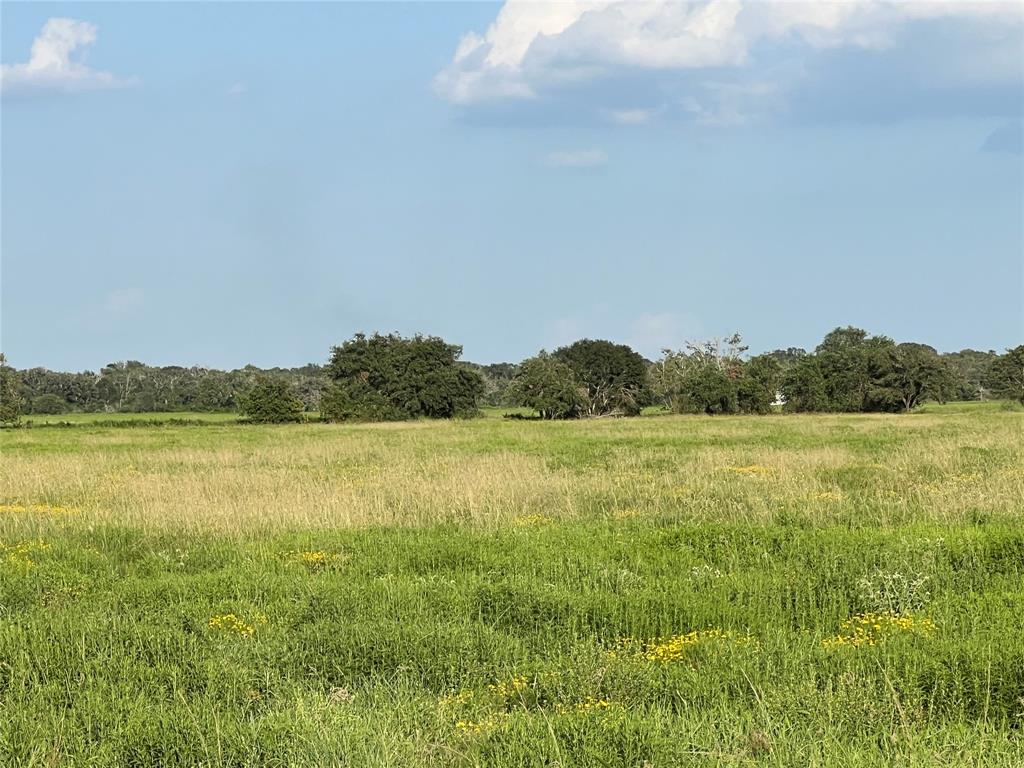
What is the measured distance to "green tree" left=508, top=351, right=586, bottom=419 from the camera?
84.1 meters

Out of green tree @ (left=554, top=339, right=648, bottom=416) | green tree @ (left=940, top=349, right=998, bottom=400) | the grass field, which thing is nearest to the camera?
the grass field

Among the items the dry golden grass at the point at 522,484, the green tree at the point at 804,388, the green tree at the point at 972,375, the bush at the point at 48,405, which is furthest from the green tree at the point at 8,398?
the green tree at the point at 972,375

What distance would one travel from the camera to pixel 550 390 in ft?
276

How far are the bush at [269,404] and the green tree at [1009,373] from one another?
223ft

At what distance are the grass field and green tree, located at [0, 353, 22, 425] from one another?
6033 cm

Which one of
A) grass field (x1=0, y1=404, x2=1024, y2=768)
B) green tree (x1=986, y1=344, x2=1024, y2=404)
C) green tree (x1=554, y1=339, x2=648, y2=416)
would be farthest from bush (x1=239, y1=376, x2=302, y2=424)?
green tree (x1=986, y1=344, x2=1024, y2=404)

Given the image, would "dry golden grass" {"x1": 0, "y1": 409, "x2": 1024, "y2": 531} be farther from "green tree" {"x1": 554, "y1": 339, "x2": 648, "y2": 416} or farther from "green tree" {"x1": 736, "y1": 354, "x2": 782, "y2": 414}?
"green tree" {"x1": 554, "y1": 339, "x2": 648, "y2": 416}

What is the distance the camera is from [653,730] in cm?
522

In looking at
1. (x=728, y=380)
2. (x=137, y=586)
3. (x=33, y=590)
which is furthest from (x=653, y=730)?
(x=728, y=380)

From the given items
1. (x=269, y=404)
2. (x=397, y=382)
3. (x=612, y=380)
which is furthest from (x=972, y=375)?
(x=269, y=404)

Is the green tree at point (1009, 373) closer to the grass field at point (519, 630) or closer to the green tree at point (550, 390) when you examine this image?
the green tree at point (550, 390)

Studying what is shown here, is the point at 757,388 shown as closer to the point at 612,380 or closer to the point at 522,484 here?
the point at 612,380

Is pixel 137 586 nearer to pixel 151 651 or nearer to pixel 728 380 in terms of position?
pixel 151 651

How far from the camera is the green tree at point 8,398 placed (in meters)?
68.8
